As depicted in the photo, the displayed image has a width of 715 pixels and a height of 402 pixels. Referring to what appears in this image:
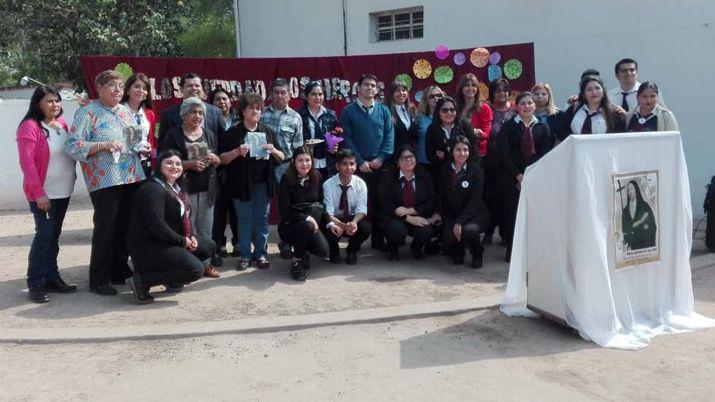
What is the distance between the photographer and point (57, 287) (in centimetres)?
566

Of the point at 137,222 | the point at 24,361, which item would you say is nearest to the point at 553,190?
the point at 137,222

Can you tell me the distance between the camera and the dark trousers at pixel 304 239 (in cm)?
609

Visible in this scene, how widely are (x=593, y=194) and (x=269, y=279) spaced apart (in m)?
3.07

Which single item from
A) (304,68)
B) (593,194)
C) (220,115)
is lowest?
(593,194)

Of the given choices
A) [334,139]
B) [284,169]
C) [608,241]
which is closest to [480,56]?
[334,139]

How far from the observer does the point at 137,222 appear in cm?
531

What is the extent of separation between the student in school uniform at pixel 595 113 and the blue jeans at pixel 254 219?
329cm

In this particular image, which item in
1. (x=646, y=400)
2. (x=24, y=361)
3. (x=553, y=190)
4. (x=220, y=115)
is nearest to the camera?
(x=646, y=400)

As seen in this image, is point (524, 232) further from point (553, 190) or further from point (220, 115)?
point (220, 115)

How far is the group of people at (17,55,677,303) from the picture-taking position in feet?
17.6

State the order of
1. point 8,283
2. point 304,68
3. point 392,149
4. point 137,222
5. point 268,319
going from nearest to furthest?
point 268,319, point 137,222, point 8,283, point 392,149, point 304,68

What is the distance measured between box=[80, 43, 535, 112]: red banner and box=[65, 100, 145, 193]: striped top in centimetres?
238

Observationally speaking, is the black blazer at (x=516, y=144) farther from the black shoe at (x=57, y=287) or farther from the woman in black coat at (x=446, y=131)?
the black shoe at (x=57, y=287)

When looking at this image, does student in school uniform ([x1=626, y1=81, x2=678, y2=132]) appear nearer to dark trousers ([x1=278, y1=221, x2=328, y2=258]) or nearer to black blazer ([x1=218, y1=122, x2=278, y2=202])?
dark trousers ([x1=278, y1=221, x2=328, y2=258])
